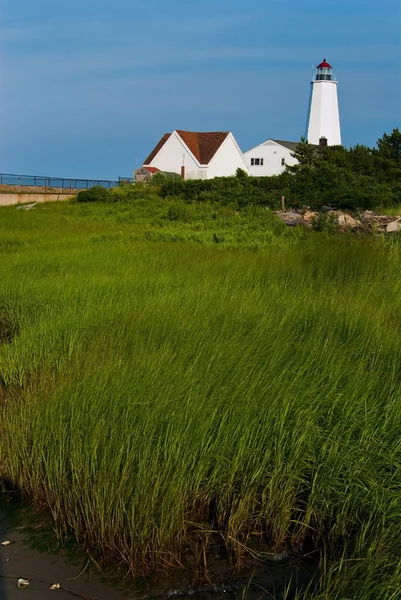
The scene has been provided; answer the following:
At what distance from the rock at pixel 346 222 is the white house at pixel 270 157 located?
3250cm

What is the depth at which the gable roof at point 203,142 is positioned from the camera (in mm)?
46125

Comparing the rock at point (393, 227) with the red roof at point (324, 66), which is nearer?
the rock at point (393, 227)

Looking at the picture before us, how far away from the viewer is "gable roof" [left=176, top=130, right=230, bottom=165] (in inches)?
1816

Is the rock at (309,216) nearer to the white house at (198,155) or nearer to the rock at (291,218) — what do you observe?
the rock at (291,218)

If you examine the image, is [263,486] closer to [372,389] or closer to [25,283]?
[372,389]

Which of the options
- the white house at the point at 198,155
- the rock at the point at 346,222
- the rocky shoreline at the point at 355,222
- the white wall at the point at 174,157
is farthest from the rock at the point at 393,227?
the white wall at the point at 174,157

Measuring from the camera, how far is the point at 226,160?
47.4m

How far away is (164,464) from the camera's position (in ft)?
13.2

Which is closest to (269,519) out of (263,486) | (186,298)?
(263,486)

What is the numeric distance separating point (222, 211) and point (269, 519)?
53.3ft

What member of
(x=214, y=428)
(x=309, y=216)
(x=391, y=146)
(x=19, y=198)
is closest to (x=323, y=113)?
(x=391, y=146)

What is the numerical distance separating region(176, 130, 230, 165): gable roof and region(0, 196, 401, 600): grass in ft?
131

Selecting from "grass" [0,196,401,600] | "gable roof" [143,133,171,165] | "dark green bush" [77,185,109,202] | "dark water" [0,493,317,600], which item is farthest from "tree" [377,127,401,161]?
"dark water" [0,493,317,600]

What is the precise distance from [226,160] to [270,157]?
11.5ft
